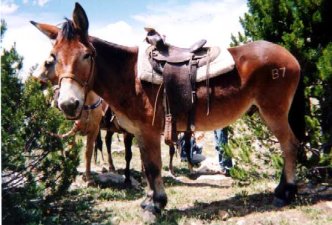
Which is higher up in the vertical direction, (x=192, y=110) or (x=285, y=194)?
(x=192, y=110)

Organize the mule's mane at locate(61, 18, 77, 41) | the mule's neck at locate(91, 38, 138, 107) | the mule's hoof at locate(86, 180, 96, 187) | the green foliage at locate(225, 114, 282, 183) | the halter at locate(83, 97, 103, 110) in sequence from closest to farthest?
1. the mule's mane at locate(61, 18, 77, 41)
2. the mule's neck at locate(91, 38, 138, 107)
3. the green foliage at locate(225, 114, 282, 183)
4. the mule's hoof at locate(86, 180, 96, 187)
5. the halter at locate(83, 97, 103, 110)

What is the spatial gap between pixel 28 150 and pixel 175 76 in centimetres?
192

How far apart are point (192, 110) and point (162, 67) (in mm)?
656

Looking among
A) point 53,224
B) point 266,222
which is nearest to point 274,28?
point 266,222

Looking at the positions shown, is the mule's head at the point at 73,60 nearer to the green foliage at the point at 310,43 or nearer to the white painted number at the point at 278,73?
the white painted number at the point at 278,73

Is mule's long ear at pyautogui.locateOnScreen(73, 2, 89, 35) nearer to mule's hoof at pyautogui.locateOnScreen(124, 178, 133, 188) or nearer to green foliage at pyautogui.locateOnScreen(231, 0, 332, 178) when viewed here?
green foliage at pyautogui.locateOnScreen(231, 0, 332, 178)

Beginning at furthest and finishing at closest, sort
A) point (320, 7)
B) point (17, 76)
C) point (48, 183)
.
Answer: point (320, 7)
point (48, 183)
point (17, 76)

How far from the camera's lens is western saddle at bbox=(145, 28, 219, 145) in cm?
484

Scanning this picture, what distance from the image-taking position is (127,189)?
23.6ft

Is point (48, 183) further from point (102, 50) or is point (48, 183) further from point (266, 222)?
point (266, 222)

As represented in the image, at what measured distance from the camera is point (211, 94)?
16.5ft

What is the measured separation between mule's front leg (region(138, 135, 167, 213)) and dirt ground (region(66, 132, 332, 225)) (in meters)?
0.15

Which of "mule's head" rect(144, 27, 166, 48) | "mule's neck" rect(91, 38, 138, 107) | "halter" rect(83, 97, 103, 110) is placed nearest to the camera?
"mule's neck" rect(91, 38, 138, 107)

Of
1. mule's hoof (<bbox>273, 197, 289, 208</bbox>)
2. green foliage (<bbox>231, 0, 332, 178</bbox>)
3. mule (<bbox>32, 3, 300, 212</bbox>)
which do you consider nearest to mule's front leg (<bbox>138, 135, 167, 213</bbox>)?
mule (<bbox>32, 3, 300, 212</bbox>)
